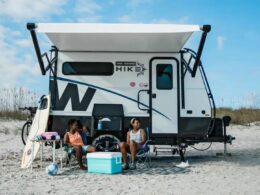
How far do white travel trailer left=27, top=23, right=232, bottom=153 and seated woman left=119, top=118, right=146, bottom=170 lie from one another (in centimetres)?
41

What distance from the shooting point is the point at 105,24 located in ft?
23.3

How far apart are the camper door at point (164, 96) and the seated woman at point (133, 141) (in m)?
0.55

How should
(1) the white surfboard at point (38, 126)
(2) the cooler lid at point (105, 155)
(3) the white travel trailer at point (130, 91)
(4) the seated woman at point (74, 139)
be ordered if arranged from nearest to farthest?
(2) the cooler lid at point (105, 155), (4) the seated woman at point (74, 139), (1) the white surfboard at point (38, 126), (3) the white travel trailer at point (130, 91)

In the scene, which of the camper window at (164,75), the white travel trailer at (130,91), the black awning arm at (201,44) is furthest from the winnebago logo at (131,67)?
the black awning arm at (201,44)

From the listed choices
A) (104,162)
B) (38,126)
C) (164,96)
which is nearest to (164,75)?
(164,96)

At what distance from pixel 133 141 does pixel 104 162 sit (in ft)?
2.77

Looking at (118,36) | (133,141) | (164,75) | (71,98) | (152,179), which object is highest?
(118,36)

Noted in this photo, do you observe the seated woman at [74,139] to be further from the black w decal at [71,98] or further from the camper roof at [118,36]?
the camper roof at [118,36]

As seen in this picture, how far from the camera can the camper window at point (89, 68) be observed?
323 inches

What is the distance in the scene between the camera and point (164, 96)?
816cm

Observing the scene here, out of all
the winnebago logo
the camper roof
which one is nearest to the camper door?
the winnebago logo

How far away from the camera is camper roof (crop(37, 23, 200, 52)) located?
6969 mm

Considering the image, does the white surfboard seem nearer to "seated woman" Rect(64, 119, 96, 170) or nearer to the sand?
the sand

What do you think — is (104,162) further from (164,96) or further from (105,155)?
(164,96)
